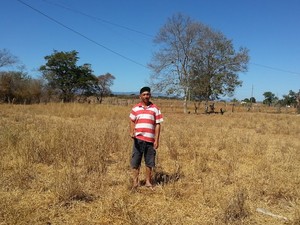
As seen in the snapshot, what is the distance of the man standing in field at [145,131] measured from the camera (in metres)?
5.15

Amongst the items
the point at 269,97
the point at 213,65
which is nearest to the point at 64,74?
the point at 213,65

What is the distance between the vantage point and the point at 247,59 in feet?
115

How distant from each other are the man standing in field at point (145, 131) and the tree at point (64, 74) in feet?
120

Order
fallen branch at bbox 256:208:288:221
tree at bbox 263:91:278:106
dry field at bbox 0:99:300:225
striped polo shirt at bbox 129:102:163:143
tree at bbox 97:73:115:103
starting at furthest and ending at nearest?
tree at bbox 263:91:278:106 → tree at bbox 97:73:115:103 → striped polo shirt at bbox 129:102:163:143 → fallen branch at bbox 256:208:288:221 → dry field at bbox 0:99:300:225

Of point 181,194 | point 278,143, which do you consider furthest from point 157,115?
point 278,143

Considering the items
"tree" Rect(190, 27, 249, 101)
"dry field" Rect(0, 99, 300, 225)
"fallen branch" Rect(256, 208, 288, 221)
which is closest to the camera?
"dry field" Rect(0, 99, 300, 225)

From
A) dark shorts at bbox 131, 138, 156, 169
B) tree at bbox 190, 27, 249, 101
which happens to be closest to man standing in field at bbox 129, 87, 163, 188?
dark shorts at bbox 131, 138, 156, 169

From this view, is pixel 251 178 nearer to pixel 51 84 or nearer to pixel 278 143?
pixel 278 143

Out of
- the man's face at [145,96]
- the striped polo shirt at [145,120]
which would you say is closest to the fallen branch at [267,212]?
the striped polo shirt at [145,120]

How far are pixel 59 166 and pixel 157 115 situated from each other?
7.73 ft

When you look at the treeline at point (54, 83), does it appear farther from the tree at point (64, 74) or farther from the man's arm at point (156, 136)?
the man's arm at point (156, 136)

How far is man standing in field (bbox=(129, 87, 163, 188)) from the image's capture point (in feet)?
16.9

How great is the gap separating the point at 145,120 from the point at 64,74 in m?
39.1

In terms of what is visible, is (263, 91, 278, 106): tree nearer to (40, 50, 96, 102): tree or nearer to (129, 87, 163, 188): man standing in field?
(40, 50, 96, 102): tree
